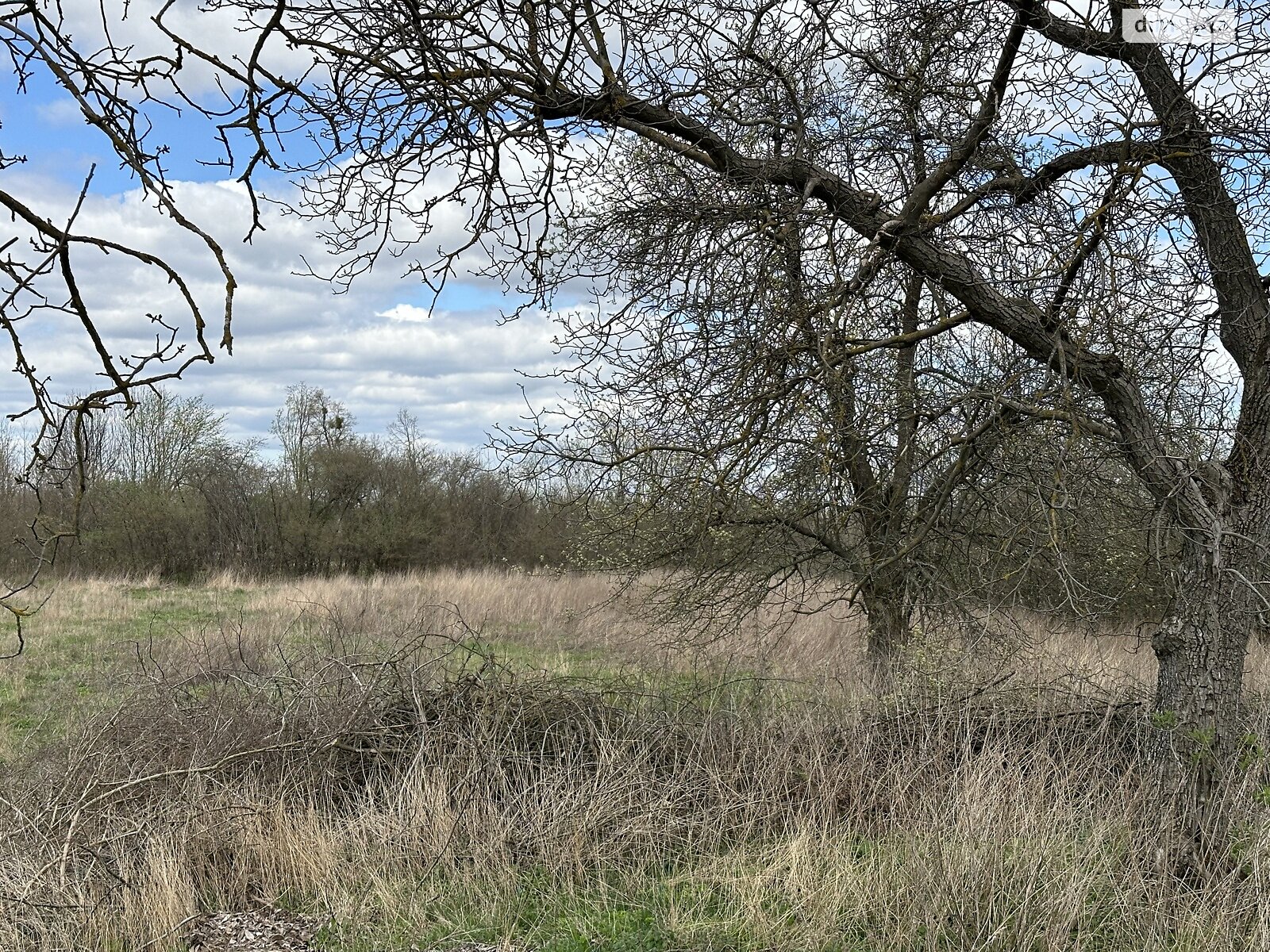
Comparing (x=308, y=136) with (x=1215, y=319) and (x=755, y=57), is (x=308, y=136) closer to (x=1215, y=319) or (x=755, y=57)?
(x=755, y=57)

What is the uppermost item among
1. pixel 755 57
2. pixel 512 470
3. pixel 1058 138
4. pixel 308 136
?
pixel 755 57

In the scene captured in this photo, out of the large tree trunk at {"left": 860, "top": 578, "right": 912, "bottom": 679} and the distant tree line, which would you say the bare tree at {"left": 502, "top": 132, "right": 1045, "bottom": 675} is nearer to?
the large tree trunk at {"left": 860, "top": 578, "right": 912, "bottom": 679}

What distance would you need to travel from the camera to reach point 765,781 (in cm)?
557

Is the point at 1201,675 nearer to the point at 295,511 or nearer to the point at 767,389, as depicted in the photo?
the point at 767,389

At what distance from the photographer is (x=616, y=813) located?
5.19 m

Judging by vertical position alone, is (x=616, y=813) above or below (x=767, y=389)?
below

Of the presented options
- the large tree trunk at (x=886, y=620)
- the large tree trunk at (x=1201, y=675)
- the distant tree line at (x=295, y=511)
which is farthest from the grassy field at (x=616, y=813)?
the distant tree line at (x=295, y=511)

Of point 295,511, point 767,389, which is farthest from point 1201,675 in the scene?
point 295,511

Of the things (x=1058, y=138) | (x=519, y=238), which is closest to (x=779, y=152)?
(x=1058, y=138)

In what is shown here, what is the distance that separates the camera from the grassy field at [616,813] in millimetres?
4121

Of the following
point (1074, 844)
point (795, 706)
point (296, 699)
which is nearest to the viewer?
point (1074, 844)

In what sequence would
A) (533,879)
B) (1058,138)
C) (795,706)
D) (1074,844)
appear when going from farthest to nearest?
1. (795,706)
2. (1058,138)
3. (533,879)
4. (1074,844)

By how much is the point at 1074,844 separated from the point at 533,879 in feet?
8.26

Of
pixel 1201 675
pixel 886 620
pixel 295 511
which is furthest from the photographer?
pixel 295 511
